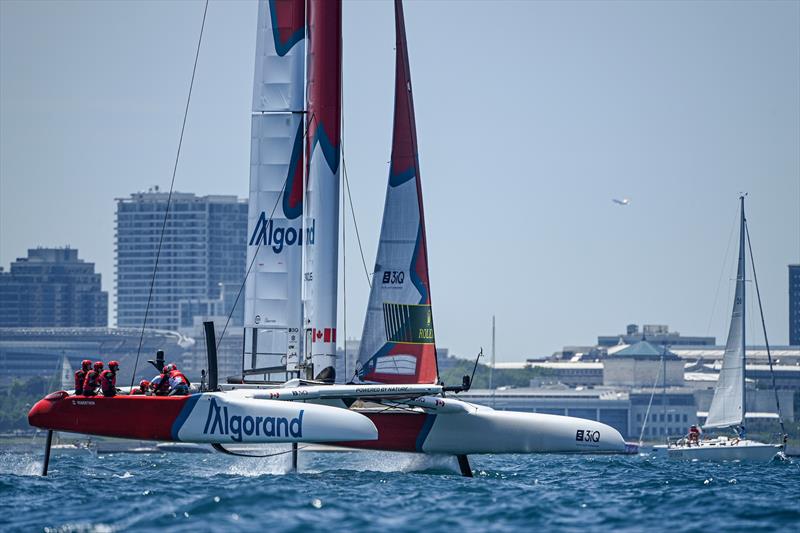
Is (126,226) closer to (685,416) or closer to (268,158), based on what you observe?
(685,416)

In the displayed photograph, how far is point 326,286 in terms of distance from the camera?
26.3 meters

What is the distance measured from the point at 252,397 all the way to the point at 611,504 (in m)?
6.02

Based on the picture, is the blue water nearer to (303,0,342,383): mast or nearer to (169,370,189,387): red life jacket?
(169,370,189,387): red life jacket

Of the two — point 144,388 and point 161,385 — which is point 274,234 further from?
point 161,385

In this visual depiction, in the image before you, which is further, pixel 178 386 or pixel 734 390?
pixel 734 390

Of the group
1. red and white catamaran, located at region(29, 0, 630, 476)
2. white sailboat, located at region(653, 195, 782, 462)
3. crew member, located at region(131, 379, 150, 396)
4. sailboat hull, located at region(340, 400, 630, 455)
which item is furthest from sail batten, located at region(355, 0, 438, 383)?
white sailboat, located at region(653, 195, 782, 462)

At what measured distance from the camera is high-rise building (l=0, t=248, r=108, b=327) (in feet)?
579

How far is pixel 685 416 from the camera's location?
116 meters

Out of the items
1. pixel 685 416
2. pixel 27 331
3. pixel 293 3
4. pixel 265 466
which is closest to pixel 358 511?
pixel 265 466

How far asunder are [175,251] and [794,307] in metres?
71.1

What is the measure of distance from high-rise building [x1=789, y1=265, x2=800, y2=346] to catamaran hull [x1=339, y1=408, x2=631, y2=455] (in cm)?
14479

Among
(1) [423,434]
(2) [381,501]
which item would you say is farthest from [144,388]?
(2) [381,501]

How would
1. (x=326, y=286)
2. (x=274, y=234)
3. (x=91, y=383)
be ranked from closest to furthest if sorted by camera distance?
(x=91, y=383)
(x=274, y=234)
(x=326, y=286)

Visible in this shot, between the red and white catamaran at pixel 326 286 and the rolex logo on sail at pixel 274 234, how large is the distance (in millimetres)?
17
